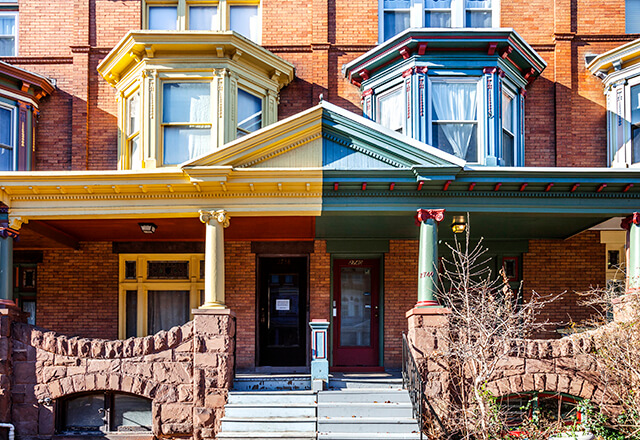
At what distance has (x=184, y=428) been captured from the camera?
10828 millimetres

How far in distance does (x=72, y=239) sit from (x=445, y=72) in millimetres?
8286

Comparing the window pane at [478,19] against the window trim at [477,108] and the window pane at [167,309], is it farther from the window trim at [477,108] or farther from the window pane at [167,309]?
→ the window pane at [167,309]

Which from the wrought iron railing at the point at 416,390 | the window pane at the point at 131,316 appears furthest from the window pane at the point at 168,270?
the wrought iron railing at the point at 416,390

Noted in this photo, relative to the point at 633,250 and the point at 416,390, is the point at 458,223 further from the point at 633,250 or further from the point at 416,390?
the point at 416,390

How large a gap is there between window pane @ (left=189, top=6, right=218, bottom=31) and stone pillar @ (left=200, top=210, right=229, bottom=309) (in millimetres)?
5389

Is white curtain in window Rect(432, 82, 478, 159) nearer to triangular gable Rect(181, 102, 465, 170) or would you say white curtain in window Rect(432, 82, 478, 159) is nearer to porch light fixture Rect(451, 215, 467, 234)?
porch light fixture Rect(451, 215, 467, 234)

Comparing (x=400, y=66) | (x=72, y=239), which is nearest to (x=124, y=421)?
(x=72, y=239)

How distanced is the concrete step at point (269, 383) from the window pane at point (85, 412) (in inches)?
93.9

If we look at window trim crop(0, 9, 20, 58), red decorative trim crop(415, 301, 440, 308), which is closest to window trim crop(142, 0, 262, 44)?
window trim crop(0, 9, 20, 58)

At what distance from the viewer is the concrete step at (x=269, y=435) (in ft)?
32.6

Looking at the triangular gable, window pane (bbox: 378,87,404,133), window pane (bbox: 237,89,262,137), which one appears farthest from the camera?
window pane (bbox: 237,89,262,137)

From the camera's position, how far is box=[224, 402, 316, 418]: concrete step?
1034cm

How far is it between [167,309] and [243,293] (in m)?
1.77

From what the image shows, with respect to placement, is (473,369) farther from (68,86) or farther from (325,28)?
(68,86)
